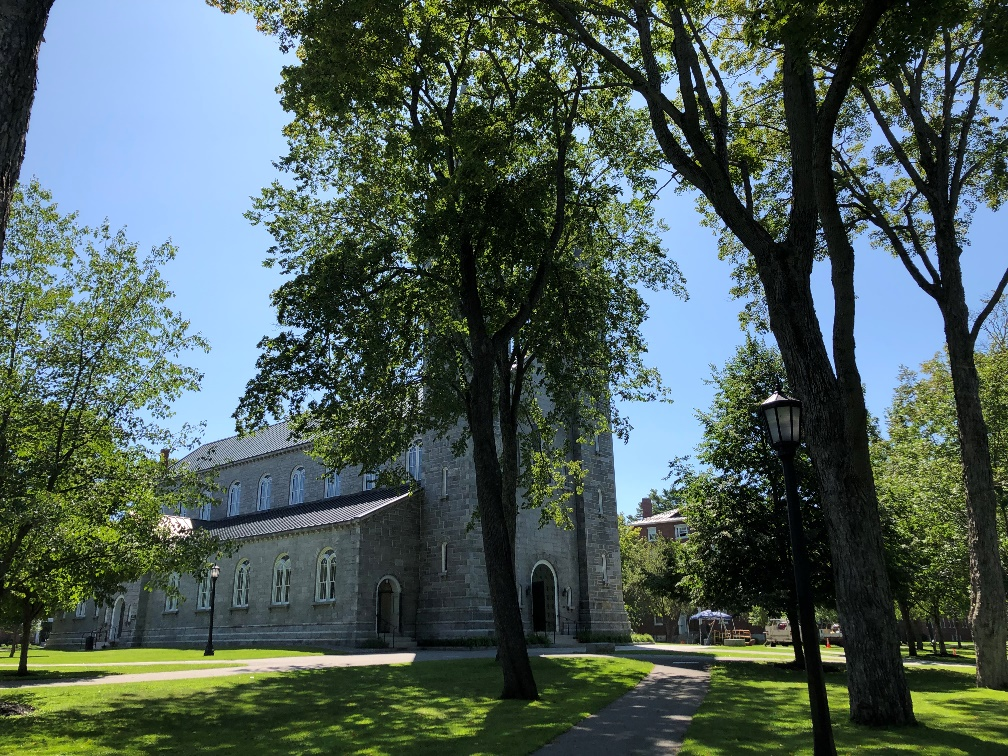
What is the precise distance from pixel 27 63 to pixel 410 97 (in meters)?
12.5

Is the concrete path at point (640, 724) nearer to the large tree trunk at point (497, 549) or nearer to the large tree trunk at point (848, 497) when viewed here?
the large tree trunk at point (497, 549)

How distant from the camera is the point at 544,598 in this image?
3206 cm

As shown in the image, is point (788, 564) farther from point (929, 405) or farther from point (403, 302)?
point (929, 405)

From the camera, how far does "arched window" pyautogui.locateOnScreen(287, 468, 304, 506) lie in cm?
3934

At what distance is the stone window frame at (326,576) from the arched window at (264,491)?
43.6 ft

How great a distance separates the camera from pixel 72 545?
14727 mm

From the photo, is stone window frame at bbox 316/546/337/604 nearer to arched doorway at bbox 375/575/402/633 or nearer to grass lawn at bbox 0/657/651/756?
arched doorway at bbox 375/575/402/633

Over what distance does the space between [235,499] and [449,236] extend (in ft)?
112

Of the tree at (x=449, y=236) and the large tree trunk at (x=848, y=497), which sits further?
the tree at (x=449, y=236)

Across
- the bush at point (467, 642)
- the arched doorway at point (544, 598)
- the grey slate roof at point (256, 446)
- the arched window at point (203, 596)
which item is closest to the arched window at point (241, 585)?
the arched window at point (203, 596)

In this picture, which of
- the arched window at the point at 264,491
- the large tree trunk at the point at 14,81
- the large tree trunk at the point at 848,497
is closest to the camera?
the large tree trunk at the point at 14,81

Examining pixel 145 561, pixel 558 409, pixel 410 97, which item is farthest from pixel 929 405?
pixel 145 561

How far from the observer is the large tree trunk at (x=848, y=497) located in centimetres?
914

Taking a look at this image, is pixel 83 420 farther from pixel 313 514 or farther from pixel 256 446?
pixel 256 446
